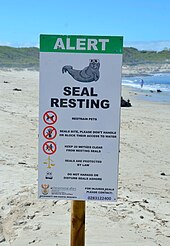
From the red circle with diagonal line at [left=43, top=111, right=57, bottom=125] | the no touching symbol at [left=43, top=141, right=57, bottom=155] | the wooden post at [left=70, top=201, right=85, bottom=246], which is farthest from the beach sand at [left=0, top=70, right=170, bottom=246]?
the red circle with diagonal line at [left=43, top=111, right=57, bottom=125]

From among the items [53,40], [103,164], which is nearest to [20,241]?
[103,164]

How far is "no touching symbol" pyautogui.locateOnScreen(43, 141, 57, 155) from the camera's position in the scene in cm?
371

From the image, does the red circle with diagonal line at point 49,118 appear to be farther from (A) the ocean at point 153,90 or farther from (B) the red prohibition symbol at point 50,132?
(A) the ocean at point 153,90

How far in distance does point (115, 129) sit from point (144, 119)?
43.6 feet

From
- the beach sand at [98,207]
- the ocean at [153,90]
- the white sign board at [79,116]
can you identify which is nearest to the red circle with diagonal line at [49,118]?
the white sign board at [79,116]

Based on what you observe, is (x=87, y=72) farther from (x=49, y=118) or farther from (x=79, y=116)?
(x=49, y=118)

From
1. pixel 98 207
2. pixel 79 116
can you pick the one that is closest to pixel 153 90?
pixel 98 207

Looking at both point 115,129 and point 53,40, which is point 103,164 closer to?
point 115,129

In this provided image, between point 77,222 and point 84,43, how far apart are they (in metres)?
1.66

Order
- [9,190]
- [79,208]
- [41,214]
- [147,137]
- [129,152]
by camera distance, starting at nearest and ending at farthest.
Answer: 1. [79,208]
2. [41,214]
3. [9,190]
4. [129,152]
5. [147,137]

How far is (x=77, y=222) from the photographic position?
3924mm

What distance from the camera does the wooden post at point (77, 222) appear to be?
3881 millimetres

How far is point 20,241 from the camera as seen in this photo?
199 inches

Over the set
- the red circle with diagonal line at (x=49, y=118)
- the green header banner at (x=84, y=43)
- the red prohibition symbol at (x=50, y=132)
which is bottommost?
the red prohibition symbol at (x=50, y=132)
